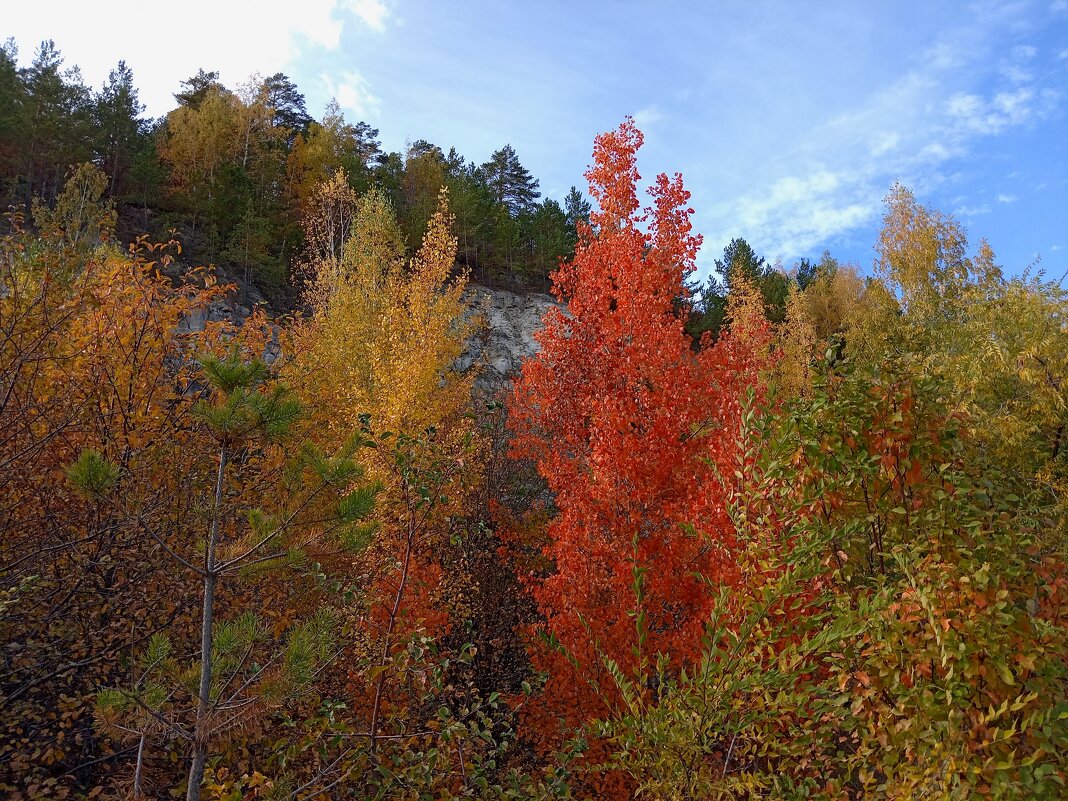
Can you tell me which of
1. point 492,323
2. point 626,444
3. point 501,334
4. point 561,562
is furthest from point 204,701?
point 492,323

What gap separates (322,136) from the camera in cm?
4709

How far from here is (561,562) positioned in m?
8.59

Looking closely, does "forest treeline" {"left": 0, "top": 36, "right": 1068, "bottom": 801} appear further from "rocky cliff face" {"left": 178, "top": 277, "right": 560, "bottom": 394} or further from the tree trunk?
"rocky cliff face" {"left": 178, "top": 277, "right": 560, "bottom": 394}

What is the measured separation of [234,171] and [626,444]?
3670 centimetres

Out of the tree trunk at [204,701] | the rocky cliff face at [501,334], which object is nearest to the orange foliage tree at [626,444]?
the tree trunk at [204,701]

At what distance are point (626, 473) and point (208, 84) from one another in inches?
2340

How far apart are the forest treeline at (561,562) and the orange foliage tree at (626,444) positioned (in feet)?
0.21

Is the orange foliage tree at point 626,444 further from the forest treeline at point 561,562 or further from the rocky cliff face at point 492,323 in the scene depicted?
the rocky cliff face at point 492,323

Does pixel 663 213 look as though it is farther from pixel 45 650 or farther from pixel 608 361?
pixel 45 650

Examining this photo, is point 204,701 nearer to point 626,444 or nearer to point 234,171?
point 626,444

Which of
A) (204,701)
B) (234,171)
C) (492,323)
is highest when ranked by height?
(234,171)

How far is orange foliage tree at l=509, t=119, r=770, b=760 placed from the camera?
25.5ft

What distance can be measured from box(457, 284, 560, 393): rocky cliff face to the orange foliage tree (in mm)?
18392

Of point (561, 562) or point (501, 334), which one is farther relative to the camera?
point (501, 334)
